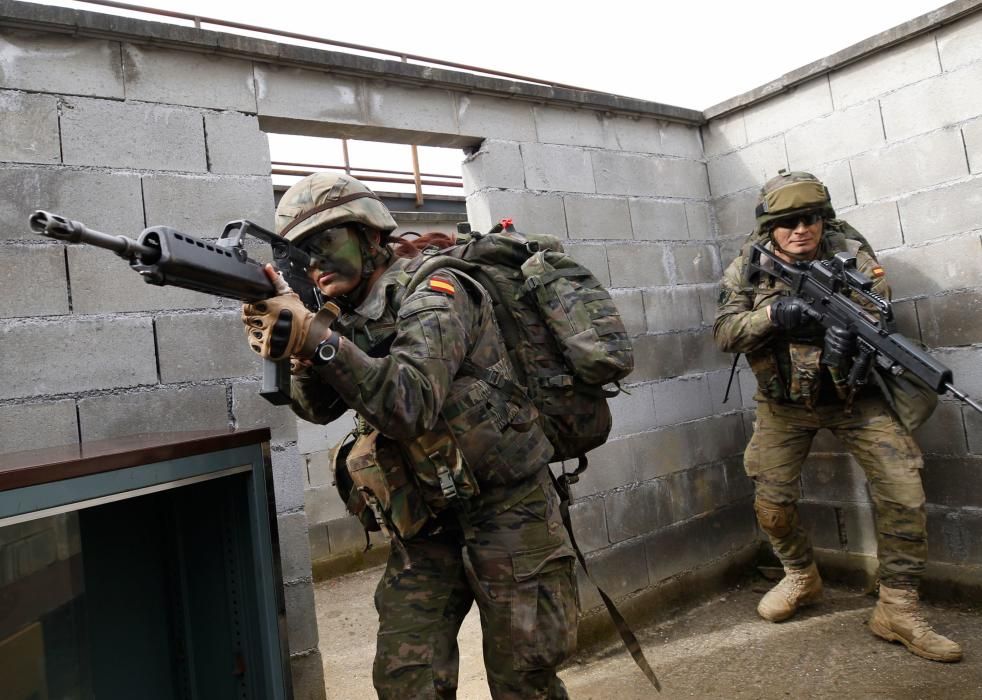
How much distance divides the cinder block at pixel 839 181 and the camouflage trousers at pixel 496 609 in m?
2.65

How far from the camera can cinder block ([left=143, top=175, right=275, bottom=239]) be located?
90.7 inches

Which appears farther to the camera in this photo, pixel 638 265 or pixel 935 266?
pixel 638 265

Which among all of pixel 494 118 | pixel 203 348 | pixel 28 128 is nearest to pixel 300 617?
pixel 203 348

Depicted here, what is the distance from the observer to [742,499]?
13.1 ft

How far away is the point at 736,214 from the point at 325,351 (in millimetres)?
3226

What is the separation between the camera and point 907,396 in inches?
113

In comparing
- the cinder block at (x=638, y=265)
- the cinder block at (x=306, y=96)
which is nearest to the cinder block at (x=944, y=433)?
the cinder block at (x=638, y=265)

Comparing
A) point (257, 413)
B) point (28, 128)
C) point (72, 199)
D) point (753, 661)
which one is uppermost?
point (28, 128)

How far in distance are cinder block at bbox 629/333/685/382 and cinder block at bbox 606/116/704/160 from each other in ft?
3.49

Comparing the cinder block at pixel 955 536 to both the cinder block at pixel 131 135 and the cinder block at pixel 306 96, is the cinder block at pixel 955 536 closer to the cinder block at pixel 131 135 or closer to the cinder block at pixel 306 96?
the cinder block at pixel 306 96

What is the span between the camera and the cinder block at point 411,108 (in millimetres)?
2814

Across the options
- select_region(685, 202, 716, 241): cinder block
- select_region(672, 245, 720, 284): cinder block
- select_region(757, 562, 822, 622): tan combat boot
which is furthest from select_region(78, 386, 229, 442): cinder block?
select_region(685, 202, 716, 241): cinder block

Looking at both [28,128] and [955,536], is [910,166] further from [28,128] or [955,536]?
[28,128]

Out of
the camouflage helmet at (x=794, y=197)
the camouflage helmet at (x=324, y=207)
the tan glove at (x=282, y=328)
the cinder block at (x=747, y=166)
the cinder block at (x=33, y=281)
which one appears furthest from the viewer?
the cinder block at (x=747, y=166)
